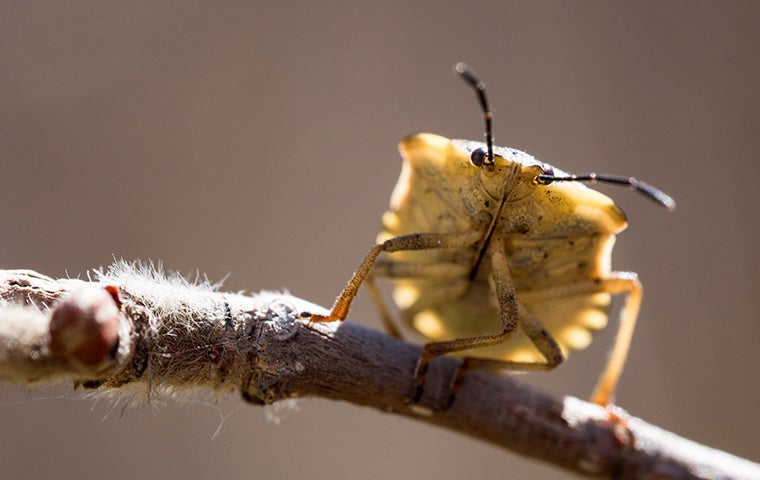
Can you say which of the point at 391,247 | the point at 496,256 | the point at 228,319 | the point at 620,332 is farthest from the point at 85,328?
the point at 620,332

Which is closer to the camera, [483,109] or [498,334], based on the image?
[483,109]

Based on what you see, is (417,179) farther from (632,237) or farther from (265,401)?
(632,237)

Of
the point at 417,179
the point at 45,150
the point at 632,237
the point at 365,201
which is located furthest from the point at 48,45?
the point at 632,237

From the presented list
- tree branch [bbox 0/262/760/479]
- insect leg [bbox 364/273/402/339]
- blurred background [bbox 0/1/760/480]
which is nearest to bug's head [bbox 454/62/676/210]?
tree branch [bbox 0/262/760/479]

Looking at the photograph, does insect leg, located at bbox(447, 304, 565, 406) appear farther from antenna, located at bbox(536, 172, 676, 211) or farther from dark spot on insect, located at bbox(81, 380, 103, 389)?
dark spot on insect, located at bbox(81, 380, 103, 389)

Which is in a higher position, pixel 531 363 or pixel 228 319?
pixel 228 319

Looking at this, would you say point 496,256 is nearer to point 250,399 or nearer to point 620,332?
point 620,332
